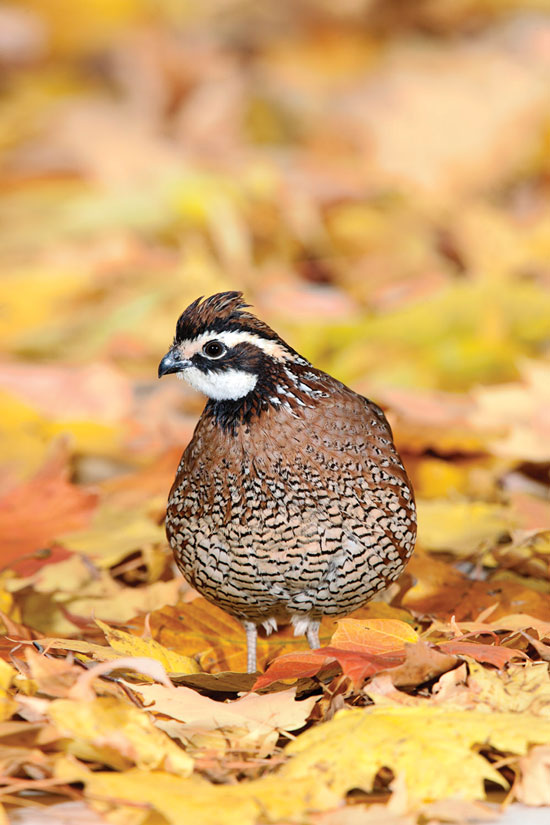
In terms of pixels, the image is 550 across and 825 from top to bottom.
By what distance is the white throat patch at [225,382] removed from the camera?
11.8 ft

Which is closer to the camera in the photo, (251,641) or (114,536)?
(251,641)

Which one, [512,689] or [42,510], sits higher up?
[42,510]

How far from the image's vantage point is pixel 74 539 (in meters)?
4.66

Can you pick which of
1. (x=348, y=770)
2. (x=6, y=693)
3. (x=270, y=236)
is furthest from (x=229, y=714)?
(x=270, y=236)

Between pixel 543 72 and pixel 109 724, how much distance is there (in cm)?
946

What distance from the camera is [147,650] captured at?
3391 mm

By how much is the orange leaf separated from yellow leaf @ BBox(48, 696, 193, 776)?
1.79 meters

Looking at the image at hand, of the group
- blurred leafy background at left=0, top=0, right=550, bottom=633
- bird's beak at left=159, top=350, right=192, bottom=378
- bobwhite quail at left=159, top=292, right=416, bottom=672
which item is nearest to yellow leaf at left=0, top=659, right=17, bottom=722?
bobwhite quail at left=159, top=292, right=416, bottom=672

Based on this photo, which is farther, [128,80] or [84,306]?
[128,80]

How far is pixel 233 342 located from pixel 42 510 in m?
1.56

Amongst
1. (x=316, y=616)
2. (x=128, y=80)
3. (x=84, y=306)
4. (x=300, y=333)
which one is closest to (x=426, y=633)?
(x=316, y=616)

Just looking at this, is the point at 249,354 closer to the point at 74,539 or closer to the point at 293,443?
the point at 293,443

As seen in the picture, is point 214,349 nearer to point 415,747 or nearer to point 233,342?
point 233,342

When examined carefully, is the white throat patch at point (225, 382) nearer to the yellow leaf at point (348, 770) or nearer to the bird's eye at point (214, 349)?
the bird's eye at point (214, 349)
